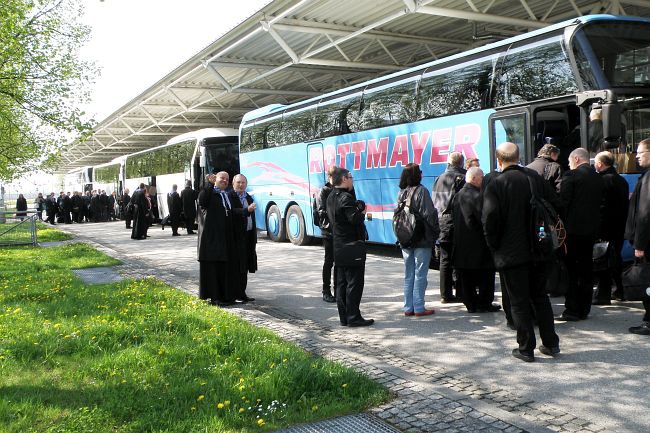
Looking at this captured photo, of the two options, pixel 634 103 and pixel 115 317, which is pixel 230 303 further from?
pixel 634 103

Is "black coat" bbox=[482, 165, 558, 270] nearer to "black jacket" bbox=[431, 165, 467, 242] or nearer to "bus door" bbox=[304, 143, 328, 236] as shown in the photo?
"black jacket" bbox=[431, 165, 467, 242]

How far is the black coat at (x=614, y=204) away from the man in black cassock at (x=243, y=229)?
427 centimetres

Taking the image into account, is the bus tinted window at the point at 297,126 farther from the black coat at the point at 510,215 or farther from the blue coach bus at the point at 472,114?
the black coat at the point at 510,215

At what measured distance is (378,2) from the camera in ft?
51.7

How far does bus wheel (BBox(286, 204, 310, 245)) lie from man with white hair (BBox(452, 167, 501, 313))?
27.6ft

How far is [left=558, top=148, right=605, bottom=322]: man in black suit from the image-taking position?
19.9 ft

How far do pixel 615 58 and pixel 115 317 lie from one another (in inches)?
274

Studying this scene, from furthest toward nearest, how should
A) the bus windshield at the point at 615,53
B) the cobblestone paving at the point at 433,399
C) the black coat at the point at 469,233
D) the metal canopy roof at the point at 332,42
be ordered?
the metal canopy roof at the point at 332,42 → the bus windshield at the point at 615,53 → the black coat at the point at 469,233 → the cobblestone paving at the point at 433,399

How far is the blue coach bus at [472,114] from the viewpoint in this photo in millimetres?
7348

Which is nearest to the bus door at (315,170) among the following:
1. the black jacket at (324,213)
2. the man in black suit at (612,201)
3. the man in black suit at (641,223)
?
the black jacket at (324,213)

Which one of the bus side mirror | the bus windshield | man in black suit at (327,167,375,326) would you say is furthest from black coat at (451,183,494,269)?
the bus windshield

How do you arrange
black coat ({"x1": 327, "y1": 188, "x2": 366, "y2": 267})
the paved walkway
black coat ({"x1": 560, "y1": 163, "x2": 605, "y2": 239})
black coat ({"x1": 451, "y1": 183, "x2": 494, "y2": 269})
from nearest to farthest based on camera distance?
the paved walkway, black coat ({"x1": 560, "y1": 163, "x2": 605, "y2": 239}), black coat ({"x1": 327, "y1": 188, "x2": 366, "y2": 267}), black coat ({"x1": 451, "y1": 183, "x2": 494, "y2": 269})

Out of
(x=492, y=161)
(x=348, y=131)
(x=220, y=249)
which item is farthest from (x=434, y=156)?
(x=220, y=249)

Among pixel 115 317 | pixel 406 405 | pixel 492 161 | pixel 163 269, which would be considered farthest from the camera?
pixel 163 269
